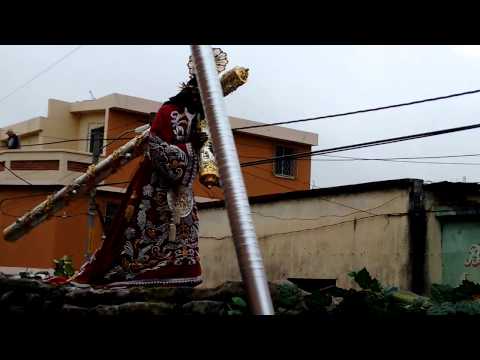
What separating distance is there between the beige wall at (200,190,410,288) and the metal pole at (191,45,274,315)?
33.1ft

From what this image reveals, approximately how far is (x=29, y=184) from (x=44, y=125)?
3.72m

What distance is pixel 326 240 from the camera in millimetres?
14336

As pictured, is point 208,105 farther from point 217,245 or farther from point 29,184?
point 29,184

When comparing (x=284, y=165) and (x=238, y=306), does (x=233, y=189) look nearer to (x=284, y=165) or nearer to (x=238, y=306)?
(x=238, y=306)

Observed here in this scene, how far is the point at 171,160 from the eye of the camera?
5.34 meters

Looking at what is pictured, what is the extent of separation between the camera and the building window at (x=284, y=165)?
25016mm

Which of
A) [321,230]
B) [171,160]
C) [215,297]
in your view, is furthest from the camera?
[321,230]

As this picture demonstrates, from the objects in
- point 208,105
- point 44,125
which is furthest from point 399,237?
point 44,125

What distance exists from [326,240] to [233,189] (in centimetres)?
1198

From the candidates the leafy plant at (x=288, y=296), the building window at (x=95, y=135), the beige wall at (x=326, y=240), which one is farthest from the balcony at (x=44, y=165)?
the leafy plant at (x=288, y=296)

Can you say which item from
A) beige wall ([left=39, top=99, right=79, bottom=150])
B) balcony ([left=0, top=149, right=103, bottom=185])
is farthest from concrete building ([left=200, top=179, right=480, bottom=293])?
beige wall ([left=39, top=99, right=79, bottom=150])

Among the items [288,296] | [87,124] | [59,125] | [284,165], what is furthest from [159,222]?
[284,165]

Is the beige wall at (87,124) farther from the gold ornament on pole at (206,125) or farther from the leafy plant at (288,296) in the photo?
the leafy plant at (288,296)

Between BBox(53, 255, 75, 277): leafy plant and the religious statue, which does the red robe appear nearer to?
the religious statue
